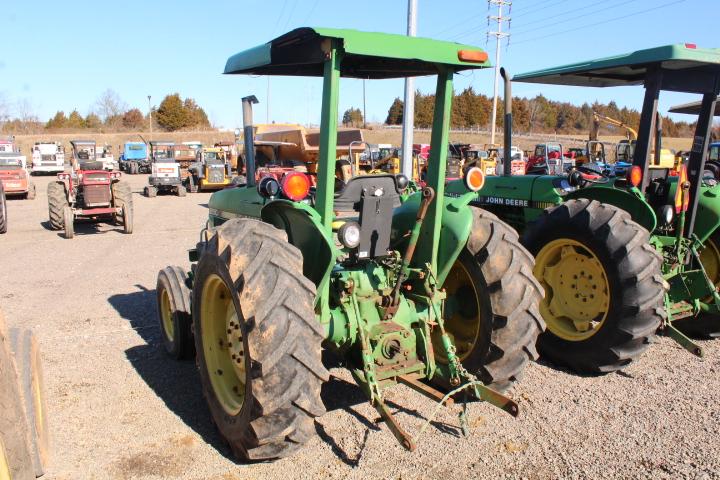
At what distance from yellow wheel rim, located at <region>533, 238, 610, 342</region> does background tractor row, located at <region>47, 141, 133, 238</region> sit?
413 inches

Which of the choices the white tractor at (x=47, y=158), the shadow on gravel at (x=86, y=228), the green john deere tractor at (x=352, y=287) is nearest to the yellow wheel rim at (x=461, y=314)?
the green john deere tractor at (x=352, y=287)

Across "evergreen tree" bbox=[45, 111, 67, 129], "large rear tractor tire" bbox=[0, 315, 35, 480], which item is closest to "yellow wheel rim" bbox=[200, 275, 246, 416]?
"large rear tractor tire" bbox=[0, 315, 35, 480]

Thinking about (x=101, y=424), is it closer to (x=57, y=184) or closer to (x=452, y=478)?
(x=452, y=478)

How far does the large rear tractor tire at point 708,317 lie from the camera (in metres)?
5.68

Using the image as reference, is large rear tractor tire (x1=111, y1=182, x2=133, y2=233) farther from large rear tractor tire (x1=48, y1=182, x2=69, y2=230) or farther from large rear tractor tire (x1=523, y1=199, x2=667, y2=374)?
large rear tractor tire (x1=523, y1=199, x2=667, y2=374)

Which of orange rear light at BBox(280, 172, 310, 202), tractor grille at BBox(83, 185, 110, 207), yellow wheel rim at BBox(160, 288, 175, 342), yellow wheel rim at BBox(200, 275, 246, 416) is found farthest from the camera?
tractor grille at BBox(83, 185, 110, 207)

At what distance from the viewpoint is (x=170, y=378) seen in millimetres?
4562

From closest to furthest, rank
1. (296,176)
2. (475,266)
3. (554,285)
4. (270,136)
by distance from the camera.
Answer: (296,176)
(475,266)
(554,285)
(270,136)

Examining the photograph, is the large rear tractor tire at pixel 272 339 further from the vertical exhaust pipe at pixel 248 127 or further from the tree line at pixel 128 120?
the tree line at pixel 128 120

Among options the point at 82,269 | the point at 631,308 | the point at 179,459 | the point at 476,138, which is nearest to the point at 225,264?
the point at 179,459

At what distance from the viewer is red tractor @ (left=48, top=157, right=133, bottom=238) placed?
13.0 metres

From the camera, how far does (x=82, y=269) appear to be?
359 inches

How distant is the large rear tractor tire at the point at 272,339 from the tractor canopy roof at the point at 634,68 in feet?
11.5

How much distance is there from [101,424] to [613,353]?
3853 mm
